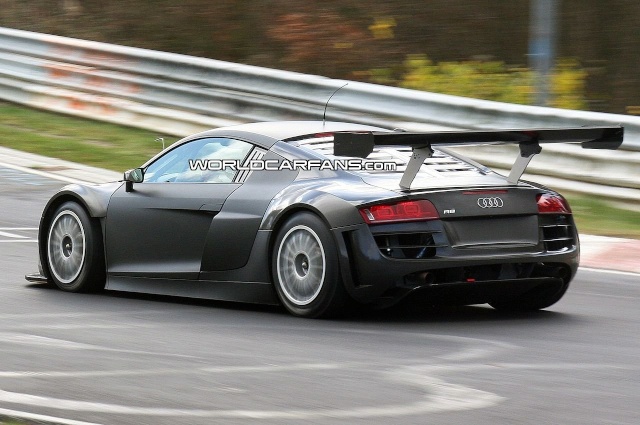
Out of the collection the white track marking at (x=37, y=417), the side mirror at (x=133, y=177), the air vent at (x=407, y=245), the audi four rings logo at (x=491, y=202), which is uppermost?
the side mirror at (x=133, y=177)

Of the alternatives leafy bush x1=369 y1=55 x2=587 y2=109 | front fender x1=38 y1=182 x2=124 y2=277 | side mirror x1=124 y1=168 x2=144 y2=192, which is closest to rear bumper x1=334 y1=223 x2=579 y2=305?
side mirror x1=124 y1=168 x2=144 y2=192

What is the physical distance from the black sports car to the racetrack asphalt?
2.51 metres

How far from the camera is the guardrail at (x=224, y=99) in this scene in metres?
13.5

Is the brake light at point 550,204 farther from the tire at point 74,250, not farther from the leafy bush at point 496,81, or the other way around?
the leafy bush at point 496,81

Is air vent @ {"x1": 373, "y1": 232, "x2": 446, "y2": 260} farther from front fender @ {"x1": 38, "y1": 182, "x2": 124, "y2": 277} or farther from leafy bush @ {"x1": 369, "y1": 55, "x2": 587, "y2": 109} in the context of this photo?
leafy bush @ {"x1": 369, "y1": 55, "x2": 587, "y2": 109}

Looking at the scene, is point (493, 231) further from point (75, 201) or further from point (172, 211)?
point (75, 201)

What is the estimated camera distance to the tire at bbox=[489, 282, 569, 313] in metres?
8.12

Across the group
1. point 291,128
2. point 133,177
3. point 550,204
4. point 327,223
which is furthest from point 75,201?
point 550,204

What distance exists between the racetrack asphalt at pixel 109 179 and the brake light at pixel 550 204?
2574 mm

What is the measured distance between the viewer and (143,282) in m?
8.64

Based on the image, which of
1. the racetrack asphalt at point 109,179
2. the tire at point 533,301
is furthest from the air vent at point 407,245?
the racetrack asphalt at point 109,179

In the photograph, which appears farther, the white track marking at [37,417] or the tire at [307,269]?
the tire at [307,269]

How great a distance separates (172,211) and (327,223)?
4.76 ft

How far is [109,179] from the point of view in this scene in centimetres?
1461
